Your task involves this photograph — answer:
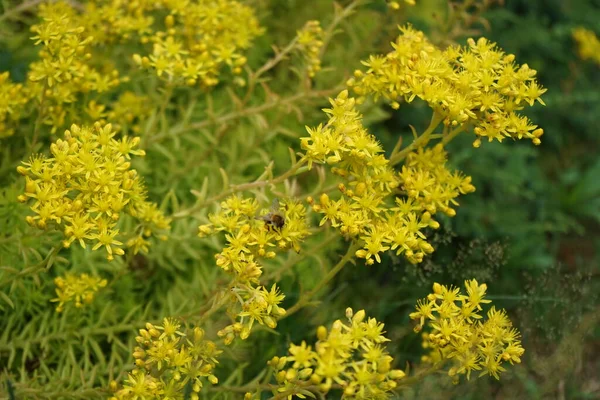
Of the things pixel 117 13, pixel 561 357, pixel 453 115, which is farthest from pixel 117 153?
pixel 561 357

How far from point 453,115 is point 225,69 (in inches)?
66.1

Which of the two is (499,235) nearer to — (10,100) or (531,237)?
(531,237)

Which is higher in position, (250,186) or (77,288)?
(250,186)

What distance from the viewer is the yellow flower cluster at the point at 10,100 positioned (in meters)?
2.24

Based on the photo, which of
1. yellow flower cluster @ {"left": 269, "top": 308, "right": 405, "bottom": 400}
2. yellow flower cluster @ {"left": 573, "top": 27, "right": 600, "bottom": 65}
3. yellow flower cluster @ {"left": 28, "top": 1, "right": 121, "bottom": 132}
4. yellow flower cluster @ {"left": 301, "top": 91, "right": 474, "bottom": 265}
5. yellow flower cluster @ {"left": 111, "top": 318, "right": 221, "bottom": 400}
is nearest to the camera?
yellow flower cluster @ {"left": 269, "top": 308, "right": 405, "bottom": 400}

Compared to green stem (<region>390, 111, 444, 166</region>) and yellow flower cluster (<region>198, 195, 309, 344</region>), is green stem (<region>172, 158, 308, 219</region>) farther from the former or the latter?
green stem (<region>390, 111, 444, 166</region>)

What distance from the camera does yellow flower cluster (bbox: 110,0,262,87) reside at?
2.34 meters

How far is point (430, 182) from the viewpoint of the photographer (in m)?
2.03

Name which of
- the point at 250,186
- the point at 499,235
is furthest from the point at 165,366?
the point at 499,235

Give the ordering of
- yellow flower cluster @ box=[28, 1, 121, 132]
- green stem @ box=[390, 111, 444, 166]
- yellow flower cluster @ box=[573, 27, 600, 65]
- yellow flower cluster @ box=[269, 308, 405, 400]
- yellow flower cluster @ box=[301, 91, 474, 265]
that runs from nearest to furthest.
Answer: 1. yellow flower cluster @ box=[269, 308, 405, 400]
2. yellow flower cluster @ box=[301, 91, 474, 265]
3. green stem @ box=[390, 111, 444, 166]
4. yellow flower cluster @ box=[28, 1, 121, 132]
5. yellow flower cluster @ box=[573, 27, 600, 65]

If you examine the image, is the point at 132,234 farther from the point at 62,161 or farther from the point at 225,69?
the point at 225,69

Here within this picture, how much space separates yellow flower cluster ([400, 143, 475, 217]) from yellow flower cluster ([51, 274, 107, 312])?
1.01 metres

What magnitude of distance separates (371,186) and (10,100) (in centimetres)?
123

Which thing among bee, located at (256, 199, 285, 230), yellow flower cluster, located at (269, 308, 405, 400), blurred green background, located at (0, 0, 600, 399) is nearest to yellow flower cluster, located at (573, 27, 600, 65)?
blurred green background, located at (0, 0, 600, 399)
